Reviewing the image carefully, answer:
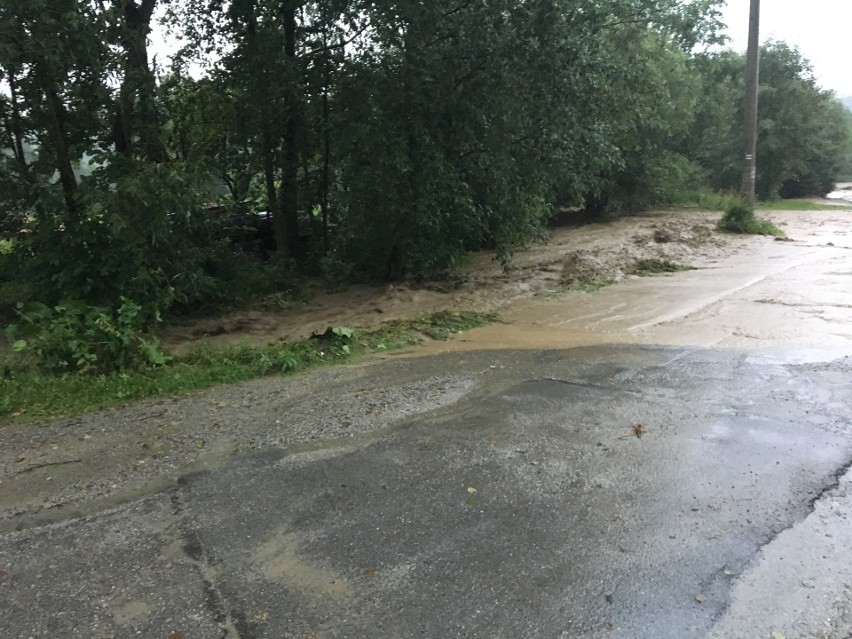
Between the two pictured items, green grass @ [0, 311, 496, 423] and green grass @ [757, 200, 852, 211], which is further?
green grass @ [757, 200, 852, 211]

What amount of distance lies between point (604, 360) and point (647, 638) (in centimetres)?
476

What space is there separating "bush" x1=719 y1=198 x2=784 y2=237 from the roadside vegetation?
6867 millimetres

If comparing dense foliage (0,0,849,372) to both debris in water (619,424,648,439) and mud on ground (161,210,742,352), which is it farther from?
debris in water (619,424,648,439)

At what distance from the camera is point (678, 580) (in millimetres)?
3322

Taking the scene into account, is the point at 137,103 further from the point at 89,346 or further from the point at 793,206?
the point at 793,206

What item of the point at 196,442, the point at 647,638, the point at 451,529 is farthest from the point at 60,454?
the point at 647,638

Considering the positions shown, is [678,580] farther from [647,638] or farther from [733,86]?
[733,86]

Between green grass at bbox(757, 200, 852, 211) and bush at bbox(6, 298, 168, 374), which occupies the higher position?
bush at bbox(6, 298, 168, 374)

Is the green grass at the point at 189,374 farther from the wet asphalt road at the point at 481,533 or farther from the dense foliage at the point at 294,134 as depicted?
the dense foliage at the point at 294,134

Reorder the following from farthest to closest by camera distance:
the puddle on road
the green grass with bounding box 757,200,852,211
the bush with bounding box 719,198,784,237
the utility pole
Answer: the green grass with bounding box 757,200,852,211
the utility pole
the bush with bounding box 719,198,784,237
the puddle on road

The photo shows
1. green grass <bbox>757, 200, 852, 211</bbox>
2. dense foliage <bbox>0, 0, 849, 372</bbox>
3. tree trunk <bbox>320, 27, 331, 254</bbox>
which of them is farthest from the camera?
green grass <bbox>757, 200, 852, 211</bbox>

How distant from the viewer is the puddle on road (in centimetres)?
826

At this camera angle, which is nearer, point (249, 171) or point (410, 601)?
point (410, 601)

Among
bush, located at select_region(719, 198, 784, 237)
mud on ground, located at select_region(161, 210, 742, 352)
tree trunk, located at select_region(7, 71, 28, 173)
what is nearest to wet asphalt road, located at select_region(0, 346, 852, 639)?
mud on ground, located at select_region(161, 210, 742, 352)
